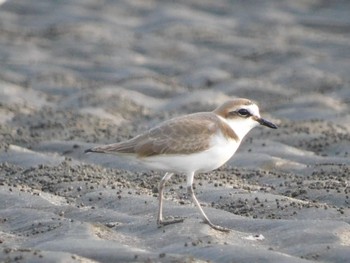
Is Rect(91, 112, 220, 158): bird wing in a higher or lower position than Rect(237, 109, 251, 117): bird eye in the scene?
lower

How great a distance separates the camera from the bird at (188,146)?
24.1 ft

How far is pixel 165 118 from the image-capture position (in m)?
12.6

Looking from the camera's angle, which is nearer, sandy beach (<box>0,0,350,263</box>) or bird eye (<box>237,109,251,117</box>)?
sandy beach (<box>0,0,350,263</box>)

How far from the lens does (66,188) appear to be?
28.7 feet

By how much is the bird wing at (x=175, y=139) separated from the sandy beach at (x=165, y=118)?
19.7 inches

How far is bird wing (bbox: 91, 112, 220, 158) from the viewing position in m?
7.36

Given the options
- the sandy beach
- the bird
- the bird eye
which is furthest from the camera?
the bird eye

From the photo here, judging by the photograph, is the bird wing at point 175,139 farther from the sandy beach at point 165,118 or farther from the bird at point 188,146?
the sandy beach at point 165,118

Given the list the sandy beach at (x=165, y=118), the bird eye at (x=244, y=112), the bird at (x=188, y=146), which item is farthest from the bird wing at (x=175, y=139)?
the sandy beach at (x=165, y=118)

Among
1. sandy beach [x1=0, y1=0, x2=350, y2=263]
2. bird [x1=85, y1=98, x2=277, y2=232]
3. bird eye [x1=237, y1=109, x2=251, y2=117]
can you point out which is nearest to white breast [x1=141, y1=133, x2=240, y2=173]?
bird [x1=85, y1=98, x2=277, y2=232]

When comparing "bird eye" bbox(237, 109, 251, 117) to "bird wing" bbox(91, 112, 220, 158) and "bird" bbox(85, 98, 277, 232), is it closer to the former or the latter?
"bird" bbox(85, 98, 277, 232)

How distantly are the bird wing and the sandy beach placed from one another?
1.64 ft

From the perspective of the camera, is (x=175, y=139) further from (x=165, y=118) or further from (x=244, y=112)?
(x=165, y=118)

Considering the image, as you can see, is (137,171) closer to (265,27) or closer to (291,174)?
(291,174)
